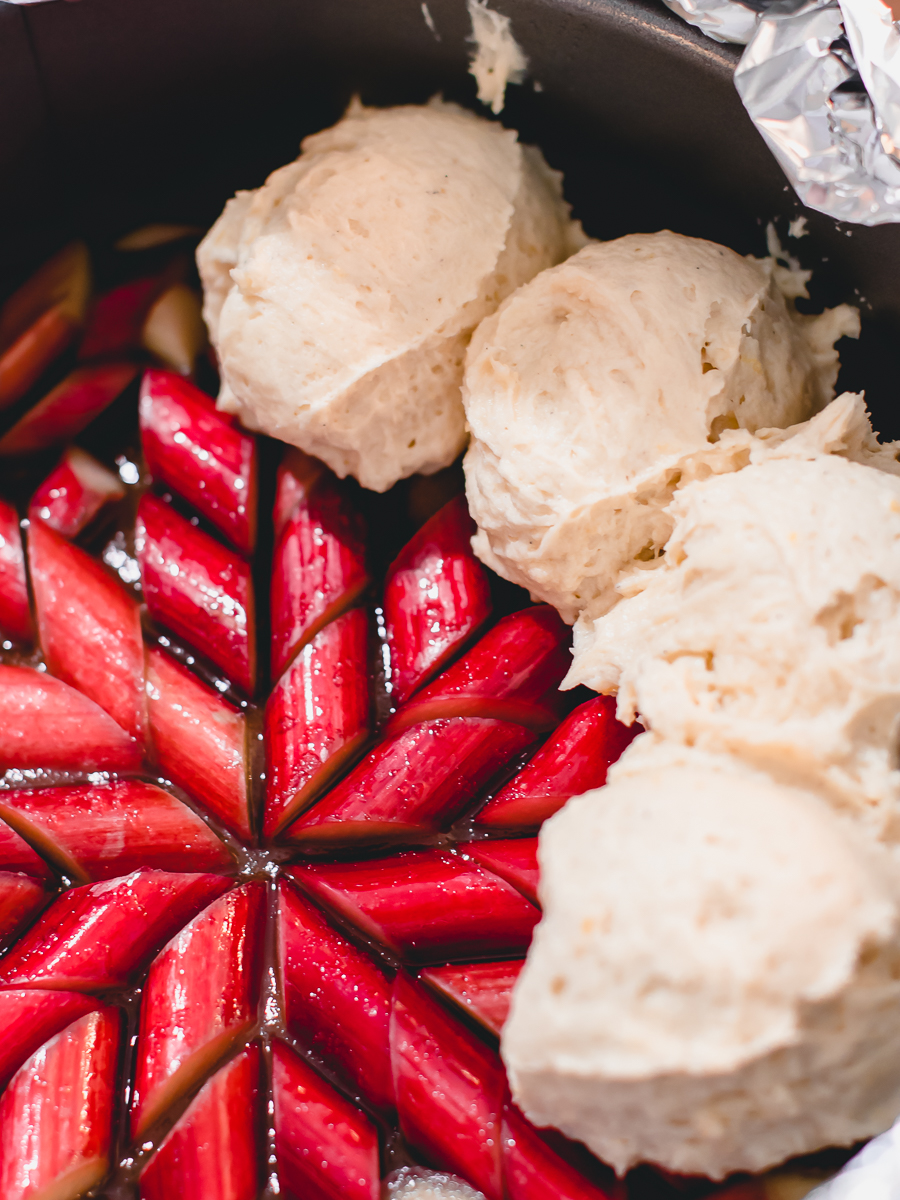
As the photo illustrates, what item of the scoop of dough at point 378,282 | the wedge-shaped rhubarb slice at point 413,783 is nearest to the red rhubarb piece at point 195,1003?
the wedge-shaped rhubarb slice at point 413,783

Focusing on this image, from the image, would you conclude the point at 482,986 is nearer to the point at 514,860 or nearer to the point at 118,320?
the point at 514,860

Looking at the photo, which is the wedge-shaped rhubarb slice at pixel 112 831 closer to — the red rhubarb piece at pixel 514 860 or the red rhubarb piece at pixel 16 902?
the red rhubarb piece at pixel 16 902

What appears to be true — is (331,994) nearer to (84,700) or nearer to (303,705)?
(303,705)

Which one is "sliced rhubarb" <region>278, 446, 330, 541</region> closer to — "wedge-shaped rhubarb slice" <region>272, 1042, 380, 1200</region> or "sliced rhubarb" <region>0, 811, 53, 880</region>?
"sliced rhubarb" <region>0, 811, 53, 880</region>

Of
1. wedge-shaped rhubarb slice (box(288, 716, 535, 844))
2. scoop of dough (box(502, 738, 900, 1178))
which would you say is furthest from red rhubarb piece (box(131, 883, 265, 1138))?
scoop of dough (box(502, 738, 900, 1178))

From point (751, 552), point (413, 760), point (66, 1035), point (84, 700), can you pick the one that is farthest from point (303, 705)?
point (751, 552)

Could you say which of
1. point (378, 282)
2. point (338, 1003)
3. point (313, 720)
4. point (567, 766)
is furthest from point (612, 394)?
point (338, 1003)
